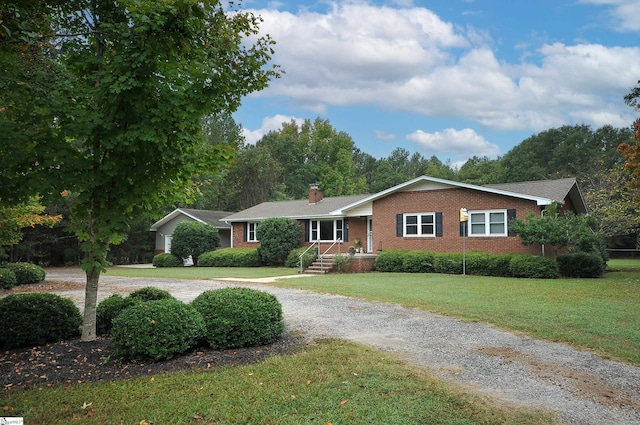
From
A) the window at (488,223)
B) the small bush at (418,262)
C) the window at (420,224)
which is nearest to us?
the window at (488,223)

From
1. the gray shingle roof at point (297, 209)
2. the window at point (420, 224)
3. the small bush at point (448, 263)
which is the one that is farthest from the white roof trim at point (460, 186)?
the small bush at point (448, 263)

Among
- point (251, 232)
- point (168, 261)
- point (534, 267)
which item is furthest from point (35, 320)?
point (251, 232)

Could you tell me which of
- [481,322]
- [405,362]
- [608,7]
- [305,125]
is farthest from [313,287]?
[305,125]

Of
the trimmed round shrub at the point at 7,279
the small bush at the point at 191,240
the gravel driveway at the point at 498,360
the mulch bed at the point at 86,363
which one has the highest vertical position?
the small bush at the point at 191,240

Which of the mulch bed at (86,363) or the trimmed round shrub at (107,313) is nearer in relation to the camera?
the mulch bed at (86,363)

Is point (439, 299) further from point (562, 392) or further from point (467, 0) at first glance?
point (467, 0)

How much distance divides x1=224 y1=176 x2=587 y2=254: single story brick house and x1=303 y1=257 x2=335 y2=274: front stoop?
2793mm

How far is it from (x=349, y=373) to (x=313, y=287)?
9.45 metres

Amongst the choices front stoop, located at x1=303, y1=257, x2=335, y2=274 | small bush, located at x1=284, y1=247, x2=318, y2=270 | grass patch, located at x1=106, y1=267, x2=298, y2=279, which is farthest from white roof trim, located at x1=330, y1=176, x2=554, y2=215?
grass patch, located at x1=106, y1=267, x2=298, y2=279

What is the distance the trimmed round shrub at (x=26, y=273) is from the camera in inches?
650

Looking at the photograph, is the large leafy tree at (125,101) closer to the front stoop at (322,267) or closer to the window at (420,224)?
the front stoop at (322,267)

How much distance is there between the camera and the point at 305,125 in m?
62.1

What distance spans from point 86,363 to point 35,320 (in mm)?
1473

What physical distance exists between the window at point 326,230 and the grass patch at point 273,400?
2130 cm
